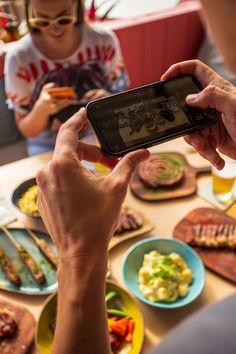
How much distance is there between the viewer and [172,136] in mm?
825

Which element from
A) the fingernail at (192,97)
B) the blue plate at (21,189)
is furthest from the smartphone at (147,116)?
the blue plate at (21,189)

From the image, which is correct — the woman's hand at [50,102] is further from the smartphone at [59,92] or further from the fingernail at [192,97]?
the fingernail at [192,97]

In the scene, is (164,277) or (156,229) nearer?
(164,277)

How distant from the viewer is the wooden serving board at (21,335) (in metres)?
0.79

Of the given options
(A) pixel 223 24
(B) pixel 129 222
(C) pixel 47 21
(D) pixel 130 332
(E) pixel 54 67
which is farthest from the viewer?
(E) pixel 54 67

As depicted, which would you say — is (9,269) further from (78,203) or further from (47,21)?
(47,21)

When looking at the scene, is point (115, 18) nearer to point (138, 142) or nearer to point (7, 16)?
point (7, 16)

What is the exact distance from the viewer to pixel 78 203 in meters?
0.62

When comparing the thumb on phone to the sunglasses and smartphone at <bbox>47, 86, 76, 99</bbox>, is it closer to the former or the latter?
smartphone at <bbox>47, 86, 76, 99</bbox>

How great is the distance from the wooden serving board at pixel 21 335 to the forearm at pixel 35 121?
0.76 m

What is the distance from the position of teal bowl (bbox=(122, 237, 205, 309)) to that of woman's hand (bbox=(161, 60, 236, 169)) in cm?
25

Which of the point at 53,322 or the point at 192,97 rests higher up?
the point at 192,97

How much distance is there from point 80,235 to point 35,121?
0.91 meters

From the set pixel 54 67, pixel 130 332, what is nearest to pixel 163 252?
pixel 130 332
